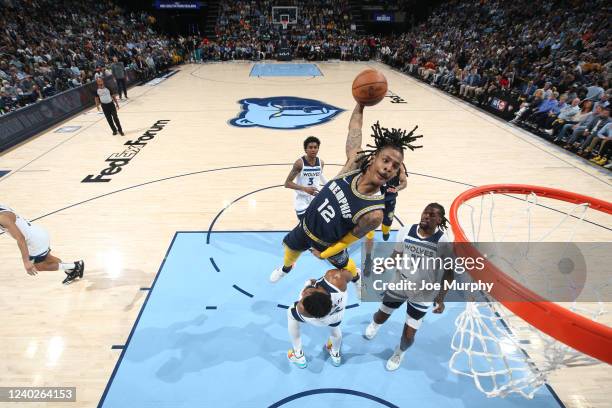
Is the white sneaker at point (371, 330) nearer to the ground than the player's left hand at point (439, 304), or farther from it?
nearer to the ground

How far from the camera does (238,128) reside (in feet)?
35.6

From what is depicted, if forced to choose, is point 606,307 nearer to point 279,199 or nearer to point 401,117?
point 279,199

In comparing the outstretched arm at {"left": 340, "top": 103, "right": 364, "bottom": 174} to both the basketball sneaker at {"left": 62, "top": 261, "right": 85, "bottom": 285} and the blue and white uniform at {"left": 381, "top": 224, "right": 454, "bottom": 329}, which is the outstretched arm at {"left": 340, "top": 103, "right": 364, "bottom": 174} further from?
the basketball sneaker at {"left": 62, "top": 261, "right": 85, "bottom": 285}

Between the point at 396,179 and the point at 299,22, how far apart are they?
28.6 m

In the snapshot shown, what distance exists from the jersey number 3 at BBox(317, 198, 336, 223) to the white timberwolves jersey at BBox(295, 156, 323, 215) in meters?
1.86

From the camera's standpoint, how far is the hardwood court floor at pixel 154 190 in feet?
12.6

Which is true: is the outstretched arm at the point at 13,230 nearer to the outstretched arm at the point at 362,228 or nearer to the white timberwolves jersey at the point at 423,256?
the outstretched arm at the point at 362,228

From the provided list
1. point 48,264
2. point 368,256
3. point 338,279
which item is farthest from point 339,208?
point 48,264

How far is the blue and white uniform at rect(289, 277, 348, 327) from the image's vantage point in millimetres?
2916

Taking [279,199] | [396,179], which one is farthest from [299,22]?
[396,179]

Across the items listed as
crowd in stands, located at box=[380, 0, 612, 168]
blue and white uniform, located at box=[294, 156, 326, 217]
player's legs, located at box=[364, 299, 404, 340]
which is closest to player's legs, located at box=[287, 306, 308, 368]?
player's legs, located at box=[364, 299, 404, 340]

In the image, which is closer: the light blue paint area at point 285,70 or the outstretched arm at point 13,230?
the outstretched arm at point 13,230

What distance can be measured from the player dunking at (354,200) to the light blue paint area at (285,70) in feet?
58.8

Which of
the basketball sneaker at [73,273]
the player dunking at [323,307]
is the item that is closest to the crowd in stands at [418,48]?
the player dunking at [323,307]
